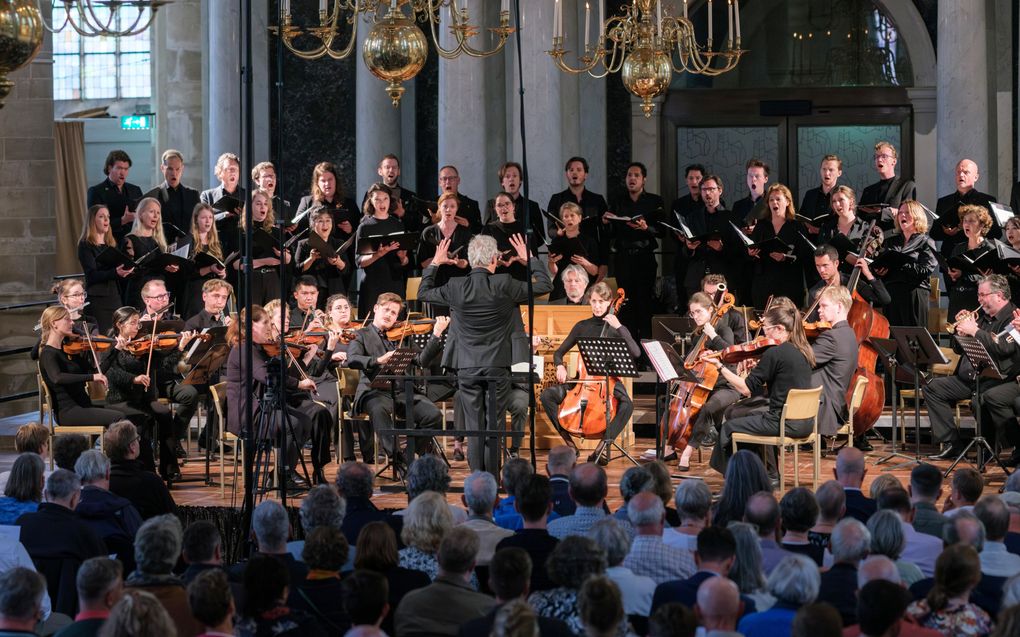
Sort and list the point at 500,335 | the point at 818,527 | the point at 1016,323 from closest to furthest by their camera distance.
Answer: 1. the point at 818,527
2. the point at 500,335
3. the point at 1016,323

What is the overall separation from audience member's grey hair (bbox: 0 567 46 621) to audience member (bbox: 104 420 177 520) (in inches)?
109

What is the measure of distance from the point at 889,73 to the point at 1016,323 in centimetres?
595

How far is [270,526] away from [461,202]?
270 inches

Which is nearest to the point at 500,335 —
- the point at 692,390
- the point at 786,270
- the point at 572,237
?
the point at 692,390

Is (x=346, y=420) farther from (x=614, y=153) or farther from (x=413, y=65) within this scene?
(x=614, y=153)

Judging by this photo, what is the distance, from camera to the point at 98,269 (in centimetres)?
1162

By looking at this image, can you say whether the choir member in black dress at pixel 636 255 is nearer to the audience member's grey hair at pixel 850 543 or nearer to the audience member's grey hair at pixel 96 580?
the audience member's grey hair at pixel 850 543

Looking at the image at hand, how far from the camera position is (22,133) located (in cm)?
1448

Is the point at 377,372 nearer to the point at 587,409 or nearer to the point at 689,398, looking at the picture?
the point at 587,409

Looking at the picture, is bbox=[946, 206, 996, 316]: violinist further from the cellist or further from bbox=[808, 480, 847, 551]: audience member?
bbox=[808, 480, 847, 551]: audience member

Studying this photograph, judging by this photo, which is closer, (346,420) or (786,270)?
(346,420)

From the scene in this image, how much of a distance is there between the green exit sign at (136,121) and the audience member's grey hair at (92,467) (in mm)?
15596

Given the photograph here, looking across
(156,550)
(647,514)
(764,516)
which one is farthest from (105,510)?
(764,516)

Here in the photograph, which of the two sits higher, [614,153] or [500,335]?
[614,153]
